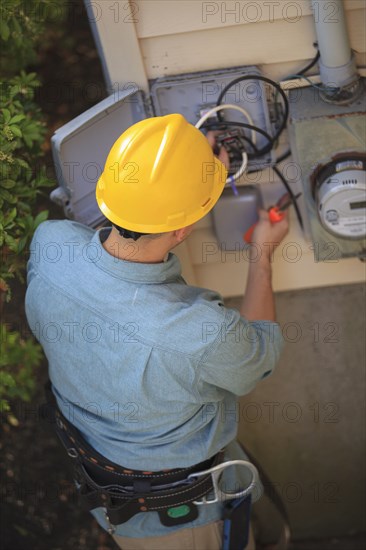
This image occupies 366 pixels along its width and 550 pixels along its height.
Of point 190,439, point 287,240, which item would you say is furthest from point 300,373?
point 190,439

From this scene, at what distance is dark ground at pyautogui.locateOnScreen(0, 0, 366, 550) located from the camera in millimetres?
3760

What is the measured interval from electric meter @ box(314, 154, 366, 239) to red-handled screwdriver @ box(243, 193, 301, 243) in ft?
0.75

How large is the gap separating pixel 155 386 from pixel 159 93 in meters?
1.14

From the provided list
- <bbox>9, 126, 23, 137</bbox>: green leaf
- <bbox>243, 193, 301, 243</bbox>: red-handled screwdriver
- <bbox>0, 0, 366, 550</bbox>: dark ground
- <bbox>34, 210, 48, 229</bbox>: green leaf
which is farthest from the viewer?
<bbox>0, 0, 366, 550</bbox>: dark ground

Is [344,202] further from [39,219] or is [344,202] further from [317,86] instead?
[39,219]

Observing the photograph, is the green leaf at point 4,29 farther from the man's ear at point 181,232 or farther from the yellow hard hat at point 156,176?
the man's ear at point 181,232

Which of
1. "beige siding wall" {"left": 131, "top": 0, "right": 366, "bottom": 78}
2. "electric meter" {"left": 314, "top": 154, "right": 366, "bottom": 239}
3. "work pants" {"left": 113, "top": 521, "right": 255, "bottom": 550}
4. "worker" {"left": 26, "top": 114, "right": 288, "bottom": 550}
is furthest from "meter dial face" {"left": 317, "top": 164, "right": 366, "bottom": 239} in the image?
"work pants" {"left": 113, "top": 521, "right": 255, "bottom": 550}

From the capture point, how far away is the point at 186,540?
9.18 ft

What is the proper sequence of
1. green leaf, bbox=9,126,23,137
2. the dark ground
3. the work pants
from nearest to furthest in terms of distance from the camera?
green leaf, bbox=9,126,23,137 < the work pants < the dark ground

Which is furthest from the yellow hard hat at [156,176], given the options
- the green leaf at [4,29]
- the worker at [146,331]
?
the green leaf at [4,29]

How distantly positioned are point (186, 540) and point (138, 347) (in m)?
0.99

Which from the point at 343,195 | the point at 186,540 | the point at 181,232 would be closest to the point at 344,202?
the point at 343,195

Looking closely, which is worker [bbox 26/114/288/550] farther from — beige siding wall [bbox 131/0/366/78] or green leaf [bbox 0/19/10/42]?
green leaf [bbox 0/19/10/42]

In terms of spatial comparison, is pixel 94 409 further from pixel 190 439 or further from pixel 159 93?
pixel 159 93
